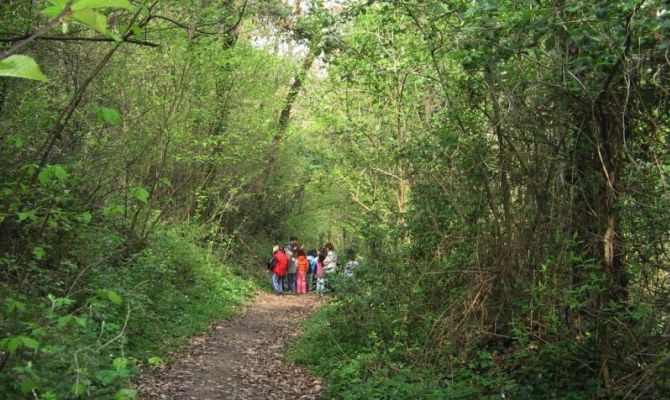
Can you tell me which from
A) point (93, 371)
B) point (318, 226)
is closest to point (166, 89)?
point (93, 371)

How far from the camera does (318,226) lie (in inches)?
1192

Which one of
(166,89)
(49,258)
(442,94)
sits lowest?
(49,258)

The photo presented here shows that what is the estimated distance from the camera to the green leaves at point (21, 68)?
48.7 inches

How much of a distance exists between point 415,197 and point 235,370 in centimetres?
366

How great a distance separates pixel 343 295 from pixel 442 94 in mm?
3589

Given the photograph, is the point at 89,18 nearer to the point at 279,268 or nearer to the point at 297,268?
the point at 279,268

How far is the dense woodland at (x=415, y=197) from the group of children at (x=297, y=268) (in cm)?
542

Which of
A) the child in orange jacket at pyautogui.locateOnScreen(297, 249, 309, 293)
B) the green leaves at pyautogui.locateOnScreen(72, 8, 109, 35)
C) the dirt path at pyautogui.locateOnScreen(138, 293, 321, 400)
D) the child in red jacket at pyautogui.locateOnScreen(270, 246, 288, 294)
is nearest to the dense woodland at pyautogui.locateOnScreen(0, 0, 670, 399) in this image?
the green leaves at pyautogui.locateOnScreen(72, 8, 109, 35)

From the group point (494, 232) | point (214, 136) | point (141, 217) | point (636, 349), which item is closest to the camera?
point (636, 349)

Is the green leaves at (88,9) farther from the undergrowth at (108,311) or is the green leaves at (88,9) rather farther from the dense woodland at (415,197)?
the undergrowth at (108,311)

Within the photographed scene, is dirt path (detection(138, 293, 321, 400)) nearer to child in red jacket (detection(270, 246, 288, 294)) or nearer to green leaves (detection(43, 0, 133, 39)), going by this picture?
green leaves (detection(43, 0, 133, 39))

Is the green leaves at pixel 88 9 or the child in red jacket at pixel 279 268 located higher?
the green leaves at pixel 88 9

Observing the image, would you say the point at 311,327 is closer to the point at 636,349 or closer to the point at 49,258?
the point at 49,258

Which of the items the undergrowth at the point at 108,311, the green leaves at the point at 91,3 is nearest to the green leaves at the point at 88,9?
the green leaves at the point at 91,3
